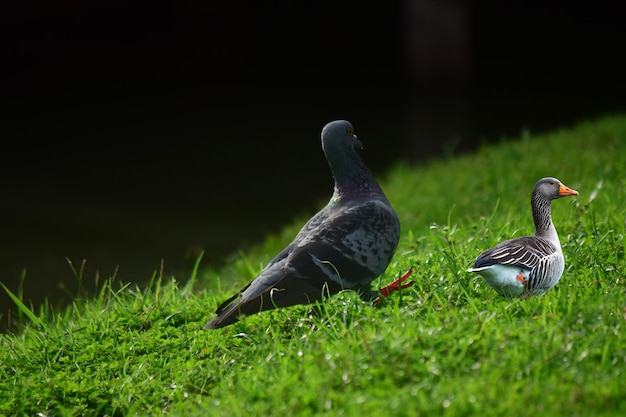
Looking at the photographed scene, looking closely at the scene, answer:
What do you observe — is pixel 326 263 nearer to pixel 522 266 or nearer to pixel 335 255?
pixel 335 255

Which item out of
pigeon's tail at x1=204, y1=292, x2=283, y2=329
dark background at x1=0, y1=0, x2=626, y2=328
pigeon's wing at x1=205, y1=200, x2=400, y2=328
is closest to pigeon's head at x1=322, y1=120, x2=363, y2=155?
pigeon's wing at x1=205, y1=200, x2=400, y2=328

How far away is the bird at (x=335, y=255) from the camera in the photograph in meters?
4.20

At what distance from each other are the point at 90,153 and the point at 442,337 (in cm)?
895

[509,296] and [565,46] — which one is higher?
[509,296]

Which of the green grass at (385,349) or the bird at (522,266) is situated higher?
the bird at (522,266)

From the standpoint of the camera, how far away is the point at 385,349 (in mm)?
3652

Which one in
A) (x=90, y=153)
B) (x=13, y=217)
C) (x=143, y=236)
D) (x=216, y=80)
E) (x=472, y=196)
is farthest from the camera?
(x=216, y=80)

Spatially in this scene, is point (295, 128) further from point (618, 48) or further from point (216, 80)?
point (618, 48)

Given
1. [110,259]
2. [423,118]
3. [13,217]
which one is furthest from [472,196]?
[423,118]

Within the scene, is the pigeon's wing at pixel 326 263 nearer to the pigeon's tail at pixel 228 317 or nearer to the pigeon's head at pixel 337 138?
the pigeon's tail at pixel 228 317

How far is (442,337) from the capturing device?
368 centimetres

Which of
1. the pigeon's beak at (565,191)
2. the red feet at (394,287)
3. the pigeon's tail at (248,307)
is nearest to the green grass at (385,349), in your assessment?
the red feet at (394,287)

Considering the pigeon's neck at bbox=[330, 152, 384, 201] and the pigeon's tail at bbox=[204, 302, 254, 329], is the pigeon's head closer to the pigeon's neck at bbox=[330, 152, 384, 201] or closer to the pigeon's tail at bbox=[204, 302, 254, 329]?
the pigeon's neck at bbox=[330, 152, 384, 201]

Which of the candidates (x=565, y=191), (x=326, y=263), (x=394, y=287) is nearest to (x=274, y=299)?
(x=326, y=263)
